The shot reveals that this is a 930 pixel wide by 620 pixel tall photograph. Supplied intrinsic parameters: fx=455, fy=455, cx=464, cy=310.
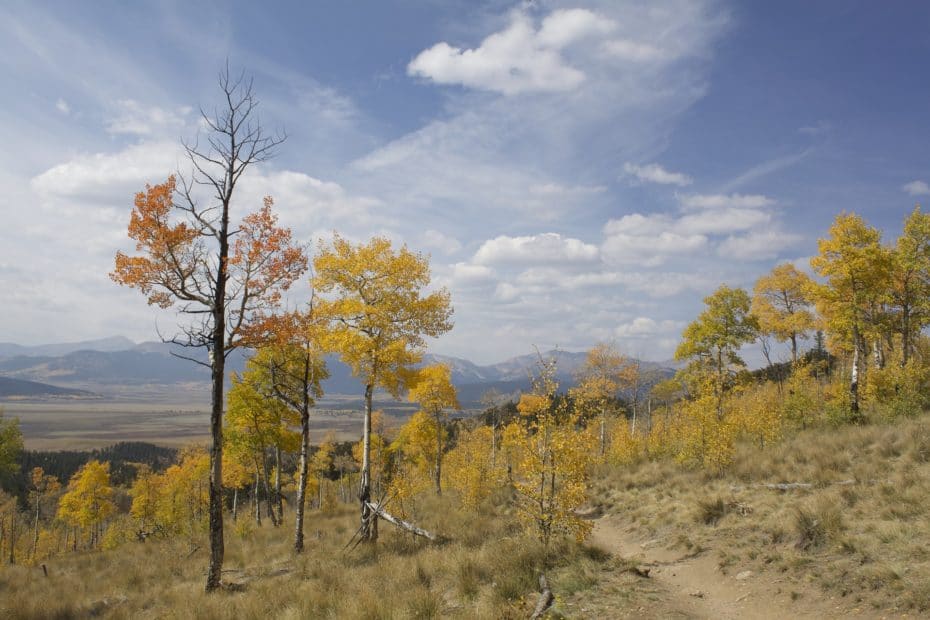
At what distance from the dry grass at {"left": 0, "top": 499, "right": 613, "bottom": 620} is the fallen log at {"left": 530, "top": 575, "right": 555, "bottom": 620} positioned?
23cm

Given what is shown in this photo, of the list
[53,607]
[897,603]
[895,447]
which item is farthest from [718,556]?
[53,607]

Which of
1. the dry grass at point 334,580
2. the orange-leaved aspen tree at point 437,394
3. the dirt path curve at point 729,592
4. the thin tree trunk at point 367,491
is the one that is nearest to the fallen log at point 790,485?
the dirt path curve at point 729,592

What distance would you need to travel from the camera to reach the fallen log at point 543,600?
8.65 m

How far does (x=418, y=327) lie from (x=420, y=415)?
812 inches

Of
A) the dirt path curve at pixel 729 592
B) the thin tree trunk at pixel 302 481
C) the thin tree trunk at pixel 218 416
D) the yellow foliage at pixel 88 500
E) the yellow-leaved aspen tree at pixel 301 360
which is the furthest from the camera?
the yellow foliage at pixel 88 500

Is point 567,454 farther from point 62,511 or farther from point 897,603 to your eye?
point 62,511

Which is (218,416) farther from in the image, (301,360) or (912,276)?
(912,276)

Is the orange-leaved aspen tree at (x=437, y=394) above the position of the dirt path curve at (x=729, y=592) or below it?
above

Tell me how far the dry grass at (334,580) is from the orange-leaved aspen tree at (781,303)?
91.4ft

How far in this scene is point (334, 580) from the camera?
12.1 m

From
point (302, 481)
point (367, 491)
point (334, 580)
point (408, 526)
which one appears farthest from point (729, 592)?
point (302, 481)

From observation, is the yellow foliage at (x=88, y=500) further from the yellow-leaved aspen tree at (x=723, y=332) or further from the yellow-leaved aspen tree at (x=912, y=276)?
the yellow-leaved aspen tree at (x=912, y=276)

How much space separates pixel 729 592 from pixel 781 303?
32916mm

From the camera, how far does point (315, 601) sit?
10.1 meters
